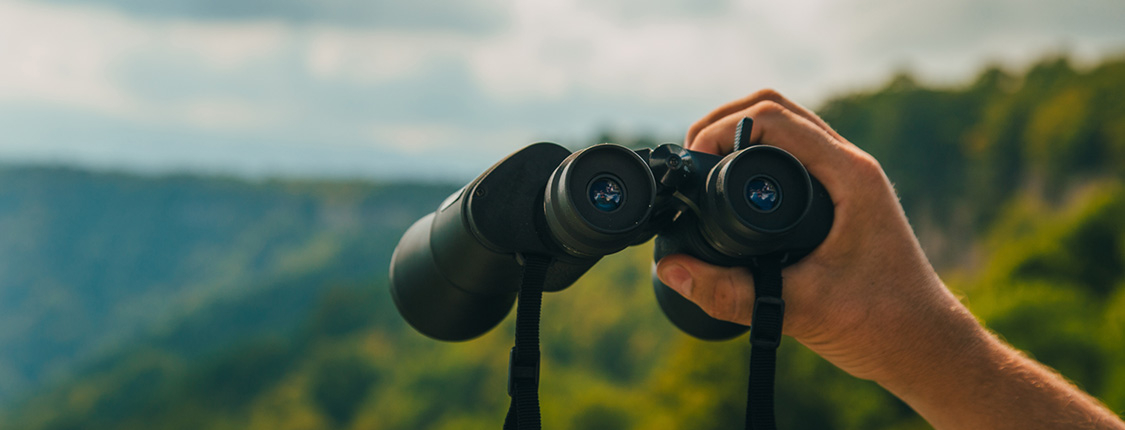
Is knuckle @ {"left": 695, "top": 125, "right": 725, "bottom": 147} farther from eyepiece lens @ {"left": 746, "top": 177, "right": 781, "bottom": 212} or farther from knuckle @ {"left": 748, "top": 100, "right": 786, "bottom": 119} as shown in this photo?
eyepiece lens @ {"left": 746, "top": 177, "right": 781, "bottom": 212}

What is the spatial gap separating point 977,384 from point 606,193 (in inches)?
38.8

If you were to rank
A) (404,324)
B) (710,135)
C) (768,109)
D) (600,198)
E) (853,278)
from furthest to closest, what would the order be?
1. (404,324)
2. (710,135)
3. (768,109)
4. (853,278)
5. (600,198)

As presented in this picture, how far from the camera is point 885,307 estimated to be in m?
1.77

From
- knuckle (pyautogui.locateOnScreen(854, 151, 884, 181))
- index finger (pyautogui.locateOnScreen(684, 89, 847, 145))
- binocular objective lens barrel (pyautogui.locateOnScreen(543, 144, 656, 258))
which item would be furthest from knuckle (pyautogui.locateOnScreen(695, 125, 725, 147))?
binocular objective lens barrel (pyautogui.locateOnScreen(543, 144, 656, 258))

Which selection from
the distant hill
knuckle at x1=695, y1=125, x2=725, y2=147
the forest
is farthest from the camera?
the distant hill

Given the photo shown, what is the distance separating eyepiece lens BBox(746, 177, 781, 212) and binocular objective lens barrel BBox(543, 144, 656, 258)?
21 cm

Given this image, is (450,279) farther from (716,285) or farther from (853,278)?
(853,278)

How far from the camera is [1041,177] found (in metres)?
38.4

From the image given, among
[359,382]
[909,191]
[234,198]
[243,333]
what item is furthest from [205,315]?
[909,191]

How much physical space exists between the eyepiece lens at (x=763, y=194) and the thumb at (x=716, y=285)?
0.19 m

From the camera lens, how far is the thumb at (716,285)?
175cm

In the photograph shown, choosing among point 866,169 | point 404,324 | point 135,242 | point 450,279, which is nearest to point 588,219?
point 450,279

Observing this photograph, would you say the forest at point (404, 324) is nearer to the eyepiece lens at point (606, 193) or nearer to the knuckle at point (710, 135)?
the knuckle at point (710, 135)

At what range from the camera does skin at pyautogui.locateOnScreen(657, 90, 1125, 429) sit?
5.79 feet
